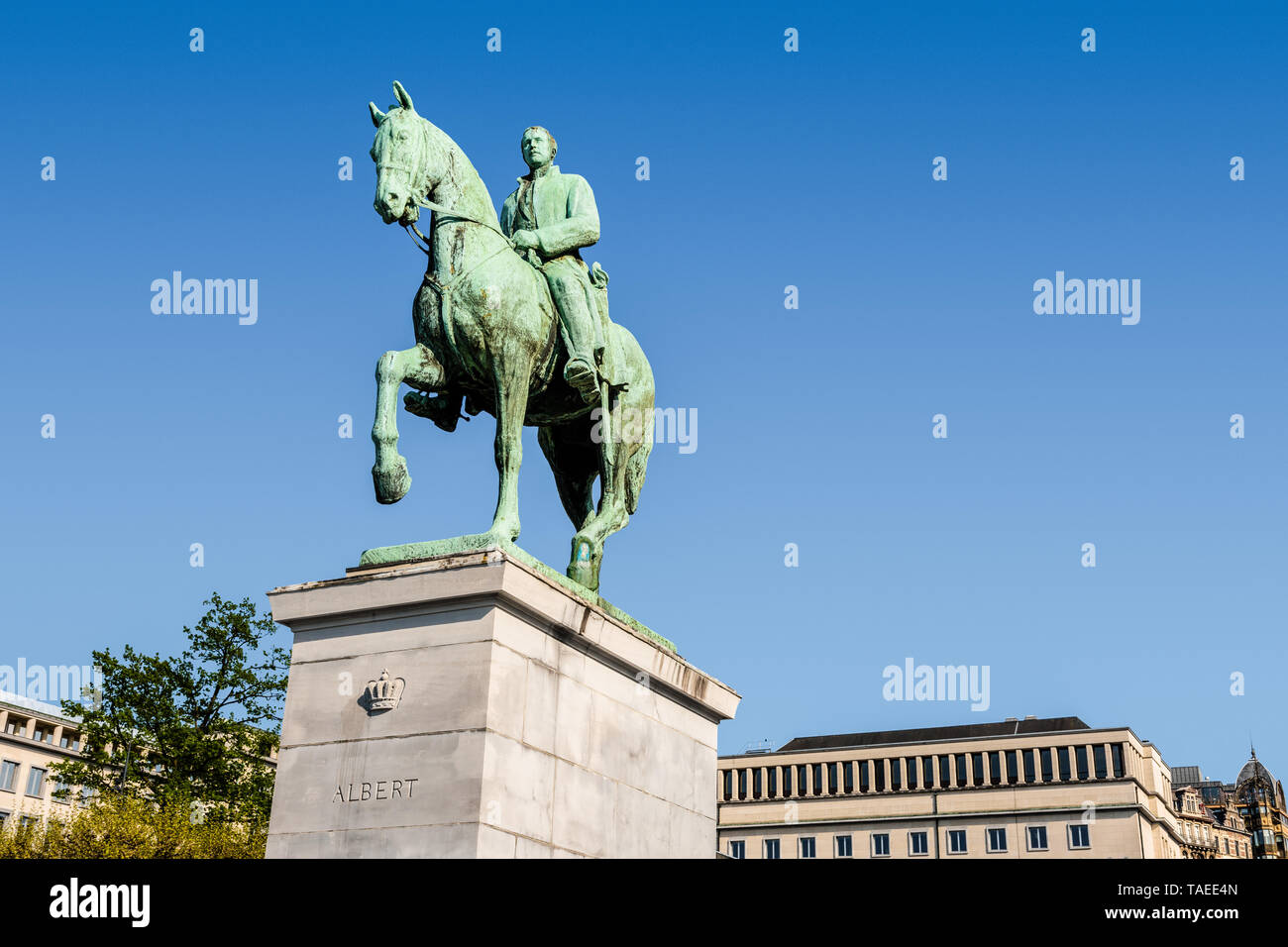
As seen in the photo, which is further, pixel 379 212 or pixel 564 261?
pixel 564 261

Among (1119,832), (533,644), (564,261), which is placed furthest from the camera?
(1119,832)

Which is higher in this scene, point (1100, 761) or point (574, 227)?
point (1100, 761)

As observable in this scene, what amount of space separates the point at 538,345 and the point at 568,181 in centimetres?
217

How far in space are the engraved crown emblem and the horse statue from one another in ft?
5.44

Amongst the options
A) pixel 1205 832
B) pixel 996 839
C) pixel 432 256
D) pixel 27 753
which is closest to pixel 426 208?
pixel 432 256

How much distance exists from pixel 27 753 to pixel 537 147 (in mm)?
107356

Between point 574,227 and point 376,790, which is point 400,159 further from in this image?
point 376,790

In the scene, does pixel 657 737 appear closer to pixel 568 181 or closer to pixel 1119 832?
pixel 568 181

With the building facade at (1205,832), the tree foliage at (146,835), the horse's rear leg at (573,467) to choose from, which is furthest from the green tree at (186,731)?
the building facade at (1205,832)

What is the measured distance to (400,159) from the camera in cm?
1328
